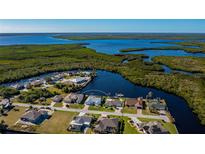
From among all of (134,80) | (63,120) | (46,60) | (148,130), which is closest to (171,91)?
(134,80)

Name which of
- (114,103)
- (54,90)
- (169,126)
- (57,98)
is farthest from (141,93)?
(54,90)

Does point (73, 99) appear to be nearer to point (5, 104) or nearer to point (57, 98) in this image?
point (57, 98)

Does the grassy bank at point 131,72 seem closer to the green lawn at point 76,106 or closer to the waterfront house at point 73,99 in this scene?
the waterfront house at point 73,99

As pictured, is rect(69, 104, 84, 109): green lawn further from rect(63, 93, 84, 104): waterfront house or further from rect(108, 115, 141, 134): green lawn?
rect(108, 115, 141, 134): green lawn

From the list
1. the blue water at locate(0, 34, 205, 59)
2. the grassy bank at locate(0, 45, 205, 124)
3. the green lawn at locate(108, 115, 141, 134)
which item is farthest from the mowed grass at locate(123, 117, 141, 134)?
the blue water at locate(0, 34, 205, 59)

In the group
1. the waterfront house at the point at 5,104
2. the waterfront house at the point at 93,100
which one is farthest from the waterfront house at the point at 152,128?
the waterfront house at the point at 5,104

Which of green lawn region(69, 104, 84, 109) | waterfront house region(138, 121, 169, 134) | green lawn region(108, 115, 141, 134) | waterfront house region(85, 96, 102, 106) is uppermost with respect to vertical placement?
waterfront house region(85, 96, 102, 106)

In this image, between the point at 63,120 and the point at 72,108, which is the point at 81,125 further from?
the point at 72,108
